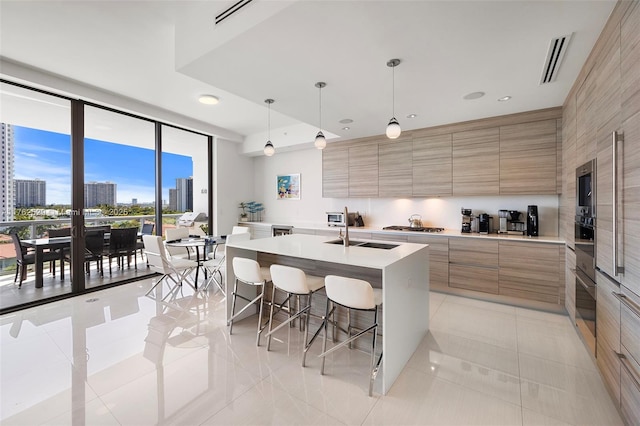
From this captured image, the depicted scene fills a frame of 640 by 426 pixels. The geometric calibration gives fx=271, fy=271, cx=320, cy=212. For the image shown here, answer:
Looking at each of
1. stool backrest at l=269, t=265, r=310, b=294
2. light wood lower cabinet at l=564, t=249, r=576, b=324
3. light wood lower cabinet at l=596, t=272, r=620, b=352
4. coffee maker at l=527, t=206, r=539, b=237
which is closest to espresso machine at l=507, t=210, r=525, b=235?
coffee maker at l=527, t=206, r=539, b=237

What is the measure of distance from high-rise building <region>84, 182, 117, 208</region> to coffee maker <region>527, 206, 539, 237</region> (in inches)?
260

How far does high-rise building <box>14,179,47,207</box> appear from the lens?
12.3ft

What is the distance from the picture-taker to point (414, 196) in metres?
4.73

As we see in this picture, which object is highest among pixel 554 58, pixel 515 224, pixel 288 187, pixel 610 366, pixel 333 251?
pixel 554 58

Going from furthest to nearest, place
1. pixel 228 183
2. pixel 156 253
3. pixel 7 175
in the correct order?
pixel 228 183 → pixel 156 253 → pixel 7 175

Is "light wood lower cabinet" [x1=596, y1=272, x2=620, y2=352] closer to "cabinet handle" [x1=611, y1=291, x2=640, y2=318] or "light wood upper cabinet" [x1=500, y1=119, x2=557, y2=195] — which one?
"cabinet handle" [x1=611, y1=291, x2=640, y2=318]

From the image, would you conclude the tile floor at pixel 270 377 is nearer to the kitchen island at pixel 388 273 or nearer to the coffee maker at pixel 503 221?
the kitchen island at pixel 388 273

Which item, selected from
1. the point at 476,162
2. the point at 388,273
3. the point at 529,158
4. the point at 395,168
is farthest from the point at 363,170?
the point at 388,273

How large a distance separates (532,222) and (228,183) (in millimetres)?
5893

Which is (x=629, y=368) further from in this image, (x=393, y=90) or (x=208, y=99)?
(x=208, y=99)

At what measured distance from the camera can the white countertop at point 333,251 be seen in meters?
2.16

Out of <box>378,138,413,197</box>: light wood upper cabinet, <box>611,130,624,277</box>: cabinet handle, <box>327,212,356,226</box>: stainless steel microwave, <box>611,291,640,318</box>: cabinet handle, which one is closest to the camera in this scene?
<box>611,291,640,318</box>: cabinet handle

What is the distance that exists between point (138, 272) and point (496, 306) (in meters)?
6.09

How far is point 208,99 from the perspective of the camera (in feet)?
13.9
